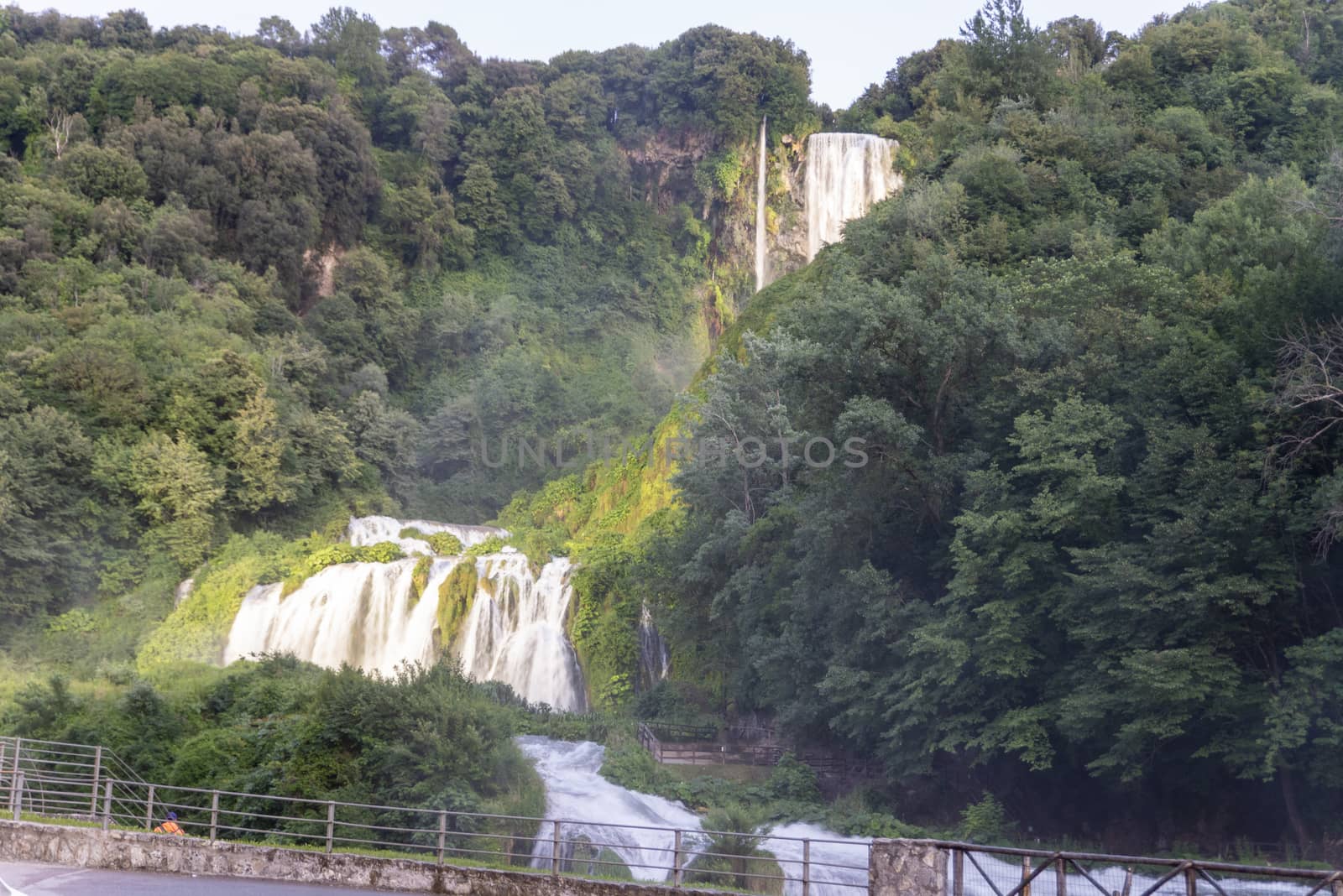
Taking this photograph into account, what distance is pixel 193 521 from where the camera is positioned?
56.2m

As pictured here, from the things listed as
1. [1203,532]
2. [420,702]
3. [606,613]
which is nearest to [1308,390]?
[1203,532]

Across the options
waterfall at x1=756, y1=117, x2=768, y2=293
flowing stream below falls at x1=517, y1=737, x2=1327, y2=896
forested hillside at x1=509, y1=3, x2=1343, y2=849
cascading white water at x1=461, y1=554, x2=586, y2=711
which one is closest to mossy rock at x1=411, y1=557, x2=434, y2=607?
cascading white water at x1=461, y1=554, x2=586, y2=711

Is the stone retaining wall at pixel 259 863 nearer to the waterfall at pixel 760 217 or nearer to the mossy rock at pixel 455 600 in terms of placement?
the mossy rock at pixel 455 600

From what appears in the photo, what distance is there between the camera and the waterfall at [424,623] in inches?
1889

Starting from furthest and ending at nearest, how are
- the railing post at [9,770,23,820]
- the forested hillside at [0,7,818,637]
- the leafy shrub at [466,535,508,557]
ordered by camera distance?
the forested hillside at [0,7,818,637]
the leafy shrub at [466,535,508,557]
the railing post at [9,770,23,820]

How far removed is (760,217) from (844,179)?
6781 millimetres

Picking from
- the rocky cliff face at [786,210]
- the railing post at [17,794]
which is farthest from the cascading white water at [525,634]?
the rocky cliff face at [786,210]

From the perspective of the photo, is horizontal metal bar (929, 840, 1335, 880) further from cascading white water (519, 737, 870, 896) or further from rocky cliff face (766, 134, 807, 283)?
rocky cliff face (766, 134, 807, 283)

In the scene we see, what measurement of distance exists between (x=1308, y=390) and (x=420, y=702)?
18137 mm

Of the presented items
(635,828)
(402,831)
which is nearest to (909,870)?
(635,828)

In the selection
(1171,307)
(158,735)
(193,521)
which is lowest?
(158,735)

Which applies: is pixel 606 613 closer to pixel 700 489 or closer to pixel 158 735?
pixel 700 489

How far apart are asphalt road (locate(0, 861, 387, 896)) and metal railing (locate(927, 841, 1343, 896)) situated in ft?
26.3

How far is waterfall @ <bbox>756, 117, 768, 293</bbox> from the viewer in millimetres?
78125
